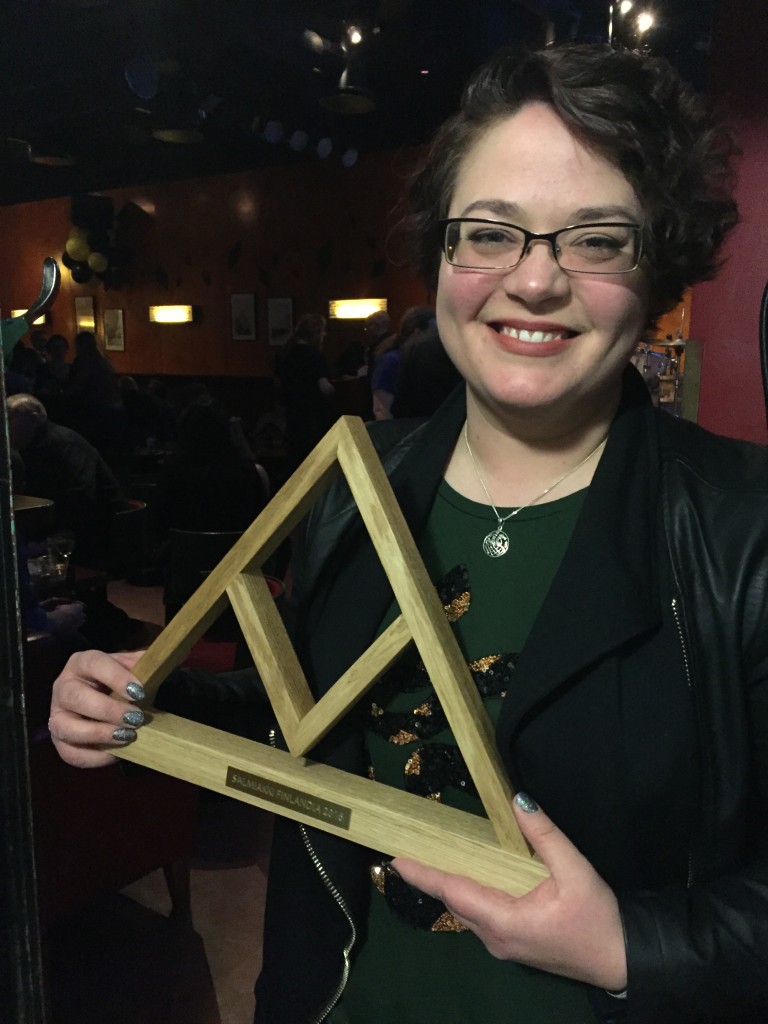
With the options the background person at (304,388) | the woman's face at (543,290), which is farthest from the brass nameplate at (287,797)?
the background person at (304,388)

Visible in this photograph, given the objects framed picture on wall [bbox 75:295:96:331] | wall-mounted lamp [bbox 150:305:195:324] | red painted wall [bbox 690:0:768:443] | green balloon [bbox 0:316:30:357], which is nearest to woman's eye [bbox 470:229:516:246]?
green balloon [bbox 0:316:30:357]

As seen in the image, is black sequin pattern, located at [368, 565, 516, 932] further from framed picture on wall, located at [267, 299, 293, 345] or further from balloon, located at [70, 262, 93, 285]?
balloon, located at [70, 262, 93, 285]

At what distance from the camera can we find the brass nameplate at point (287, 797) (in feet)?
2.42

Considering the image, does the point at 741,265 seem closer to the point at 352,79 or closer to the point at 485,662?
the point at 485,662

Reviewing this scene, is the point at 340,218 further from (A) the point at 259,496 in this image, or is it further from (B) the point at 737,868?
(B) the point at 737,868

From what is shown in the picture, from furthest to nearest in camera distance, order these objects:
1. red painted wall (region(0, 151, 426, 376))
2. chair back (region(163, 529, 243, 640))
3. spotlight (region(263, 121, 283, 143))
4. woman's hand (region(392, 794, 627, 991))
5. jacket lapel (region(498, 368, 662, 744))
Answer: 1. red painted wall (region(0, 151, 426, 376))
2. spotlight (region(263, 121, 283, 143))
3. chair back (region(163, 529, 243, 640))
4. jacket lapel (region(498, 368, 662, 744))
5. woman's hand (region(392, 794, 627, 991))

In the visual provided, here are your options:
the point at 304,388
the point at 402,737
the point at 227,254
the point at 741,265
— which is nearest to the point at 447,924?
the point at 402,737

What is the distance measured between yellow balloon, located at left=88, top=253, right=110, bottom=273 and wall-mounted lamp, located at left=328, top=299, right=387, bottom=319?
2982 millimetres

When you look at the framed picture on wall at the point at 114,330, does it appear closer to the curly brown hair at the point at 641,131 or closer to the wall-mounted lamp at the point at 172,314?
the wall-mounted lamp at the point at 172,314

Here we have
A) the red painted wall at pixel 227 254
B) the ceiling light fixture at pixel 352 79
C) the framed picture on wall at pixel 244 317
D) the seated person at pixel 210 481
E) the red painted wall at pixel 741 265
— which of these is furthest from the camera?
the framed picture on wall at pixel 244 317

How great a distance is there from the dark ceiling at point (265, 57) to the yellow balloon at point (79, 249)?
189cm

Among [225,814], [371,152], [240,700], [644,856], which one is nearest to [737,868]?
[644,856]

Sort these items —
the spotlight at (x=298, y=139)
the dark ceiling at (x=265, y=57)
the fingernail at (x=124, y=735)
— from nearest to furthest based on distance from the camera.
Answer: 1. the fingernail at (x=124, y=735)
2. the dark ceiling at (x=265, y=57)
3. the spotlight at (x=298, y=139)

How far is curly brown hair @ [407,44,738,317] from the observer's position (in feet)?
2.54
